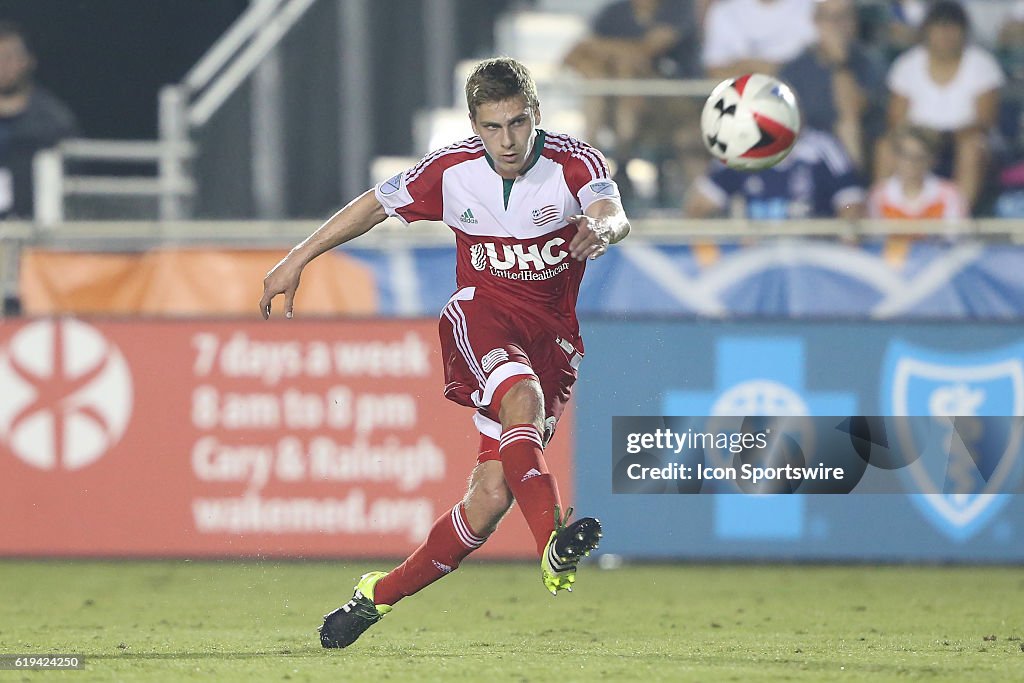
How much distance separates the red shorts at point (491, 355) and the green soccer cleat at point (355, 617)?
0.68m

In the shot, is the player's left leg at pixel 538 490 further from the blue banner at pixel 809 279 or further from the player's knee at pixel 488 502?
the blue banner at pixel 809 279

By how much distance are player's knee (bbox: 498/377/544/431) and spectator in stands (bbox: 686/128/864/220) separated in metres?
5.24

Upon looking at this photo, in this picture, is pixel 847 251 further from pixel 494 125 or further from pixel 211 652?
pixel 211 652

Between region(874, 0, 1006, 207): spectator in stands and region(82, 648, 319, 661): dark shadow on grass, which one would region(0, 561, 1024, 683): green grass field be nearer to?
region(82, 648, 319, 661): dark shadow on grass

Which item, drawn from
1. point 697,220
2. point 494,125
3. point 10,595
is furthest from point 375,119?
point 494,125

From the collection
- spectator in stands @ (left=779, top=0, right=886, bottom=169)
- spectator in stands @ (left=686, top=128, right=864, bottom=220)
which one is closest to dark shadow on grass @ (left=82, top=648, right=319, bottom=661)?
spectator in stands @ (left=686, top=128, right=864, bottom=220)

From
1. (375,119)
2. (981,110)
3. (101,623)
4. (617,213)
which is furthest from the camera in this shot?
(375,119)

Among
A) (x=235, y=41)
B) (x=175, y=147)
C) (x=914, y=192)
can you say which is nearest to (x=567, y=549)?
(x=914, y=192)

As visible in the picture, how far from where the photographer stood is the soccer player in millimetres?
6141

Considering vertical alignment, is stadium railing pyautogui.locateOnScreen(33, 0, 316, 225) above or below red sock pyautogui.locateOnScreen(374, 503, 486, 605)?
above

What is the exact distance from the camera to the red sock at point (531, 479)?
584 centimetres

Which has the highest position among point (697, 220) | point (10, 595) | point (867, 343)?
point (697, 220)

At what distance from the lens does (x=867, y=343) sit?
966 centimetres

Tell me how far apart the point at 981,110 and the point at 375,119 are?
4.60 meters
